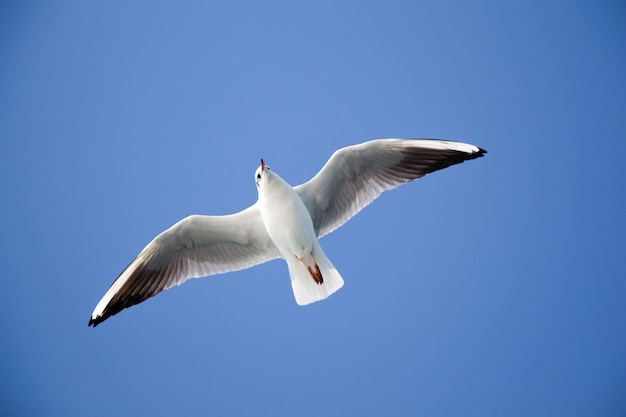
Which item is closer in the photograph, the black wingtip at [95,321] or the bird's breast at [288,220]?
the bird's breast at [288,220]

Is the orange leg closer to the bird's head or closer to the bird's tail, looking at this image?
the bird's tail

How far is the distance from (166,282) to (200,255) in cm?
46

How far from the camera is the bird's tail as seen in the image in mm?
6066

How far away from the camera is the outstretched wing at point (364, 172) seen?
20.5ft

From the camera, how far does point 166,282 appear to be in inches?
258

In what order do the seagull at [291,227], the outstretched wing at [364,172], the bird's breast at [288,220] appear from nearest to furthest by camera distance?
the bird's breast at [288,220] → the seagull at [291,227] → the outstretched wing at [364,172]

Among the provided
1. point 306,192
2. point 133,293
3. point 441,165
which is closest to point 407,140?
point 441,165

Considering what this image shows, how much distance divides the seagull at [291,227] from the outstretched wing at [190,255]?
1 cm

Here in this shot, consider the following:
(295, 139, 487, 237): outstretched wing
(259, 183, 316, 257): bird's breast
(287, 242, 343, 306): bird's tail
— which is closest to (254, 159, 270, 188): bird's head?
(259, 183, 316, 257): bird's breast

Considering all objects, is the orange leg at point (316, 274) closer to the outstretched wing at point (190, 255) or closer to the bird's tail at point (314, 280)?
the bird's tail at point (314, 280)

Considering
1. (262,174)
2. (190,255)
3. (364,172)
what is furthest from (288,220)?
(190,255)

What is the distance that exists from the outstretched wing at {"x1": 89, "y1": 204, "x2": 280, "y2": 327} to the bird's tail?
514 mm

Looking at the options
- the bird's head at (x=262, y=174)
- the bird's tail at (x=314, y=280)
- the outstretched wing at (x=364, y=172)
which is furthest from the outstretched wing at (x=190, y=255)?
the outstretched wing at (x=364, y=172)

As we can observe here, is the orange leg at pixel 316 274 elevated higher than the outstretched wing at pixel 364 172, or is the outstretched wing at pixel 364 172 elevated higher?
the outstretched wing at pixel 364 172
